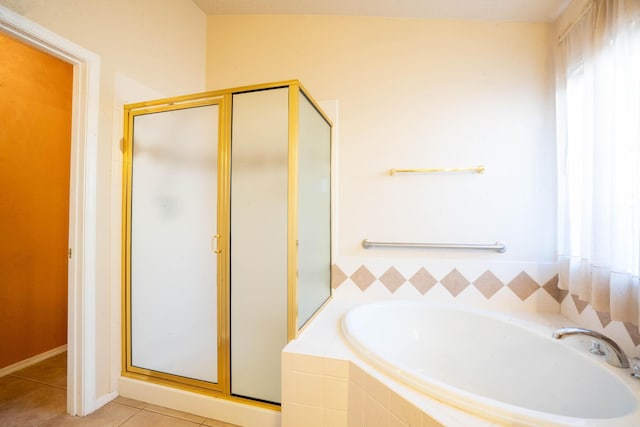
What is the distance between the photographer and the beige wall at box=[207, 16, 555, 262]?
5.82 ft

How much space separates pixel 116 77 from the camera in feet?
5.39

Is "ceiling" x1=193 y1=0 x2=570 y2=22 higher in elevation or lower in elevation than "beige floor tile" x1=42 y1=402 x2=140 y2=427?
higher

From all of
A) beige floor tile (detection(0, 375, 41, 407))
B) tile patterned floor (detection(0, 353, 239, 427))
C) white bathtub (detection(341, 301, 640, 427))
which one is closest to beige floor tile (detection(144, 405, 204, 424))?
tile patterned floor (detection(0, 353, 239, 427))

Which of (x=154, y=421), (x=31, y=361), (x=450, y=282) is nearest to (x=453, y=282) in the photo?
(x=450, y=282)

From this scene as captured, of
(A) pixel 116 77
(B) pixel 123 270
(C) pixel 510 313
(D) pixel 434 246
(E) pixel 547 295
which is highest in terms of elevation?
(A) pixel 116 77

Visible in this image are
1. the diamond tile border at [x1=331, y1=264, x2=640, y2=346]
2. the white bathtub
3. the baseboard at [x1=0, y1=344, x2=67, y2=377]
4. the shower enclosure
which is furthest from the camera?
the baseboard at [x1=0, y1=344, x2=67, y2=377]

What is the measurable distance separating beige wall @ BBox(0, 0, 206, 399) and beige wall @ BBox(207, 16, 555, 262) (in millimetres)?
767

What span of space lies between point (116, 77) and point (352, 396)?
7.15ft

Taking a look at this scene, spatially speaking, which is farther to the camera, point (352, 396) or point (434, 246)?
point (434, 246)

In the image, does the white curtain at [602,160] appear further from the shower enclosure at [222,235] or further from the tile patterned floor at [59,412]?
the tile patterned floor at [59,412]

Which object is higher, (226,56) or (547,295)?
(226,56)

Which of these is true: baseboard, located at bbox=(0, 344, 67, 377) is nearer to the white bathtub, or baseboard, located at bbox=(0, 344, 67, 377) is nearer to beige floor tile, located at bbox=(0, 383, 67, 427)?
beige floor tile, located at bbox=(0, 383, 67, 427)

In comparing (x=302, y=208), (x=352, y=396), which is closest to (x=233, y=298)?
(x=302, y=208)

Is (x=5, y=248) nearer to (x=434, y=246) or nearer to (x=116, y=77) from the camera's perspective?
(x=116, y=77)
